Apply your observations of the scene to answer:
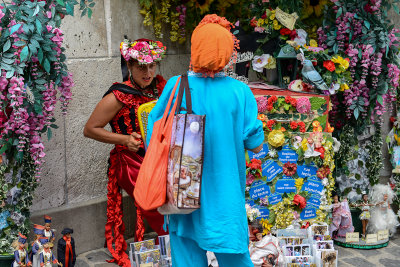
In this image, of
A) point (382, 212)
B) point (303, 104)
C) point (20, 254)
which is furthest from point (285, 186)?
point (20, 254)

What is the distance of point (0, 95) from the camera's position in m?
3.72

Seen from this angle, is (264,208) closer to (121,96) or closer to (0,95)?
(121,96)

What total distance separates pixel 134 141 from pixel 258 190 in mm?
1230

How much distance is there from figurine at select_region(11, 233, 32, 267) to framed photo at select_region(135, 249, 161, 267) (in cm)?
87

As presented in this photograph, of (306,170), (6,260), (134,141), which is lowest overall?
(6,260)

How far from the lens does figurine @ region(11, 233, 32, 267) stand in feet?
13.0

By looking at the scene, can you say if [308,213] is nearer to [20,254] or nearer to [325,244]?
[325,244]

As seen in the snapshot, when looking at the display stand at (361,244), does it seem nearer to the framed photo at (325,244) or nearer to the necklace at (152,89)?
the framed photo at (325,244)

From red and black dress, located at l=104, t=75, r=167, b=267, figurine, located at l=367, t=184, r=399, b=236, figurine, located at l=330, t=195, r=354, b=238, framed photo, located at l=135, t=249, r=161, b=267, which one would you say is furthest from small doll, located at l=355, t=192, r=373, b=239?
framed photo, located at l=135, t=249, r=161, b=267

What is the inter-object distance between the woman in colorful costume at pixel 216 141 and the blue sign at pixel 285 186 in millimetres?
1536

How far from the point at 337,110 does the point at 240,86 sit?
2.66 m

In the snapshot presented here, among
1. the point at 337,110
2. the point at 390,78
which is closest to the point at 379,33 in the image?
the point at 390,78

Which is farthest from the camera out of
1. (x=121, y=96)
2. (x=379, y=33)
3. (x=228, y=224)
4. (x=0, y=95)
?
(x=379, y=33)

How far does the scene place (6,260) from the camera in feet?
13.4
